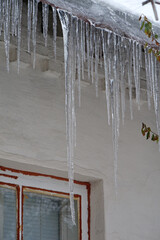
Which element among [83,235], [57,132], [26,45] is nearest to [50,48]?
[26,45]

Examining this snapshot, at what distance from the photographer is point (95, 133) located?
17.7 ft

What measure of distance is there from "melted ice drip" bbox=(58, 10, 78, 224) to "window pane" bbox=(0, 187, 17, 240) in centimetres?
39

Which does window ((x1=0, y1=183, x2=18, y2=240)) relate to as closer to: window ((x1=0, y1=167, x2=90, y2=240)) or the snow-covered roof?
window ((x1=0, y1=167, x2=90, y2=240))

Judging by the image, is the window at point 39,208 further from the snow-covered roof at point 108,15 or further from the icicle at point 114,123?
the snow-covered roof at point 108,15

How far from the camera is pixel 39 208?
5.09 m

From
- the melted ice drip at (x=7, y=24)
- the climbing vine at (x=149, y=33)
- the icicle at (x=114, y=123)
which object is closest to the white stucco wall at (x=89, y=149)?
the icicle at (x=114, y=123)

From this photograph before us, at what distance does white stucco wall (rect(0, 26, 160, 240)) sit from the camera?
4.99 m

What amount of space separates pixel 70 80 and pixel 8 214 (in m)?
0.95

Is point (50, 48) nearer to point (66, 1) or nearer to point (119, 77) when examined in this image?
point (119, 77)

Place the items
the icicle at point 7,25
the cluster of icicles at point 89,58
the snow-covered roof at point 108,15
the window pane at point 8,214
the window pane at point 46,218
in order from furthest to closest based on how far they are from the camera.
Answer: the window pane at point 46,218, the window pane at point 8,214, the cluster of icicles at point 89,58, the icicle at point 7,25, the snow-covered roof at point 108,15

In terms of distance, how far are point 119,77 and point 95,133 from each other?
0.43 meters

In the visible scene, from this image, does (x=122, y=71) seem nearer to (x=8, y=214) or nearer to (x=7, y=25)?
(x=7, y=25)

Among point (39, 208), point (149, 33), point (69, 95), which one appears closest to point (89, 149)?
point (69, 95)

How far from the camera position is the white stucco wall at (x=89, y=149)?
4992mm
